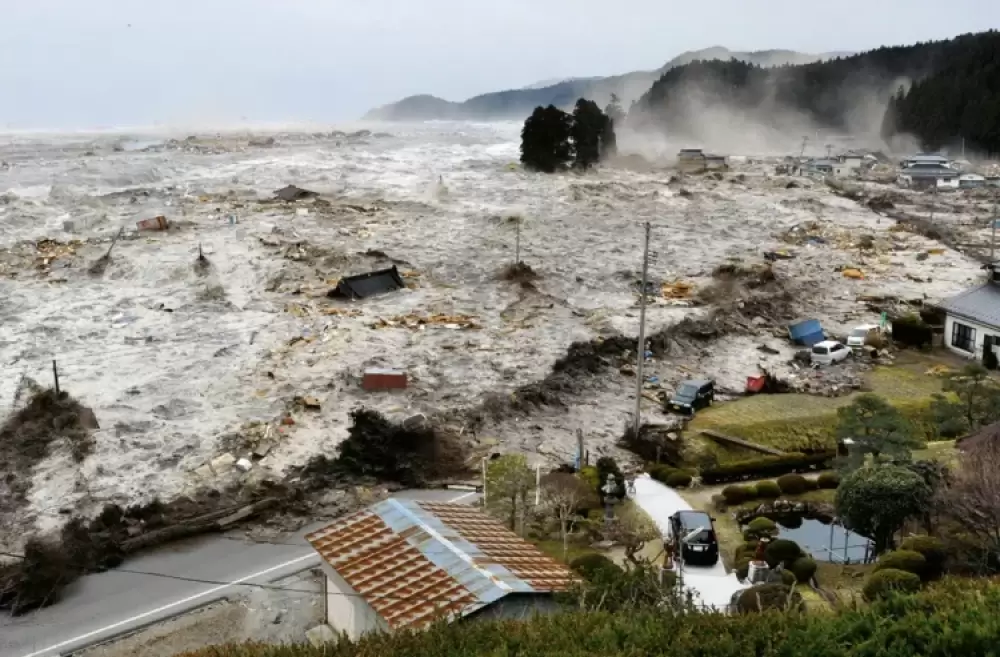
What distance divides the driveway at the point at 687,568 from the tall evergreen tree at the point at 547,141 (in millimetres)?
52466

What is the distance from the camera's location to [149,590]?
43.4 ft

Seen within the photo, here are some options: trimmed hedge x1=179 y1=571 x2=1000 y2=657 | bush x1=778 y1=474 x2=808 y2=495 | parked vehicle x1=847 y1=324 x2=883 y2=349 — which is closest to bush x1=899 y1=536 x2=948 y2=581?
trimmed hedge x1=179 y1=571 x2=1000 y2=657

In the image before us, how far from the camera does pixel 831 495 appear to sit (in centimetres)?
1570

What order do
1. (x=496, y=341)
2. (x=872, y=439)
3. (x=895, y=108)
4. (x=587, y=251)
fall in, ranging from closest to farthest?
(x=872, y=439), (x=496, y=341), (x=587, y=251), (x=895, y=108)

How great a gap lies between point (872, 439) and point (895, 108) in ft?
342

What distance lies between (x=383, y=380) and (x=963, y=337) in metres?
15.6

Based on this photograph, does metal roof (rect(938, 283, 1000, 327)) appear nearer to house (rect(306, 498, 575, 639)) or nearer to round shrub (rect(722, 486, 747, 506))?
round shrub (rect(722, 486, 747, 506))

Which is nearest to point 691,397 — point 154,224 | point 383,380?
point 383,380

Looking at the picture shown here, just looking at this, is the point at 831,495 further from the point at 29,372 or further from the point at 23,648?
Result: the point at 29,372

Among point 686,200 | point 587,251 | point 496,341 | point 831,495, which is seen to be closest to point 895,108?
point 686,200

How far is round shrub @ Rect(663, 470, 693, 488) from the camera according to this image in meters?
16.3

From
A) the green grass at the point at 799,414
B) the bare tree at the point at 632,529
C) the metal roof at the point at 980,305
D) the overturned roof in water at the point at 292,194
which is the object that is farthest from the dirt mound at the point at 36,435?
the overturned roof in water at the point at 292,194

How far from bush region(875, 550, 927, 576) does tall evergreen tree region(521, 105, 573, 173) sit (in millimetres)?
57027

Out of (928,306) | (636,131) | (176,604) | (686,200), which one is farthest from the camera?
(636,131)
